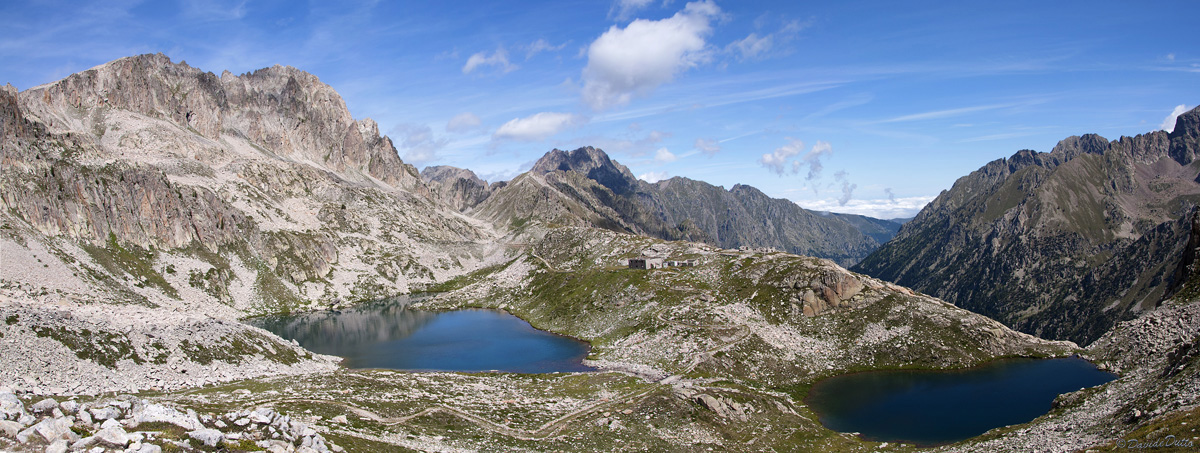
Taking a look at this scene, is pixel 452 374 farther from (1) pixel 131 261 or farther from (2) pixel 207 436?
(1) pixel 131 261

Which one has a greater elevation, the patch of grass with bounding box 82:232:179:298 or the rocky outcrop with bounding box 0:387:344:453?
the patch of grass with bounding box 82:232:179:298

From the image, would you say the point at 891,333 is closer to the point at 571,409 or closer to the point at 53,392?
the point at 571,409

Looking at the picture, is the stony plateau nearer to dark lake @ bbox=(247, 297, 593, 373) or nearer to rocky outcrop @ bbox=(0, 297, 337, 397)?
rocky outcrop @ bbox=(0, 297, 337, 397)

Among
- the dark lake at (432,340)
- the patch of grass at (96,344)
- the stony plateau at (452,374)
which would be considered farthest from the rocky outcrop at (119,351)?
the dark lake at (432,340)

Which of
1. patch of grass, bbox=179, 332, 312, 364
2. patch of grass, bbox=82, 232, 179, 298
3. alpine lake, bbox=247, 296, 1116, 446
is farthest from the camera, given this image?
patch of grass, bbox=82, 232, 179, 298

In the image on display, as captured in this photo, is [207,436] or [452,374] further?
[452,374]

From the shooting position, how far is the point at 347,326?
163m

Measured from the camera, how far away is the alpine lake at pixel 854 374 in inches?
3172

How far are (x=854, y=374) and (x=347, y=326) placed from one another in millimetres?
128047

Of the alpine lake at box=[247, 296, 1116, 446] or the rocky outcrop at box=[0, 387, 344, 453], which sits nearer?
the rocky outcrop at box=[0, 387, 344, 453]

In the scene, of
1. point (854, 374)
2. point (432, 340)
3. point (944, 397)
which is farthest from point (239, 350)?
point (944, 397)

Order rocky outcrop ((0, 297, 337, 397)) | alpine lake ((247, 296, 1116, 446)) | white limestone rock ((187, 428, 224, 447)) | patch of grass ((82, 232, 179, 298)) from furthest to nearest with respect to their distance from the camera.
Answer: patch of grass ((82, 232, 179, 298)), alpine lake ((247, 296, 1116, 446)), rocky outcrop ((0, 297, 337, 397)), white limestone rock ((187, 428, 224, 447))

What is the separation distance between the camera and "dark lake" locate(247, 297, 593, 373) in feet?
375

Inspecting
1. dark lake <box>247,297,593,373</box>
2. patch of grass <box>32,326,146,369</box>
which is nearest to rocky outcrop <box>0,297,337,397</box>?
patch of grass <box>32,326,146,369</box>
